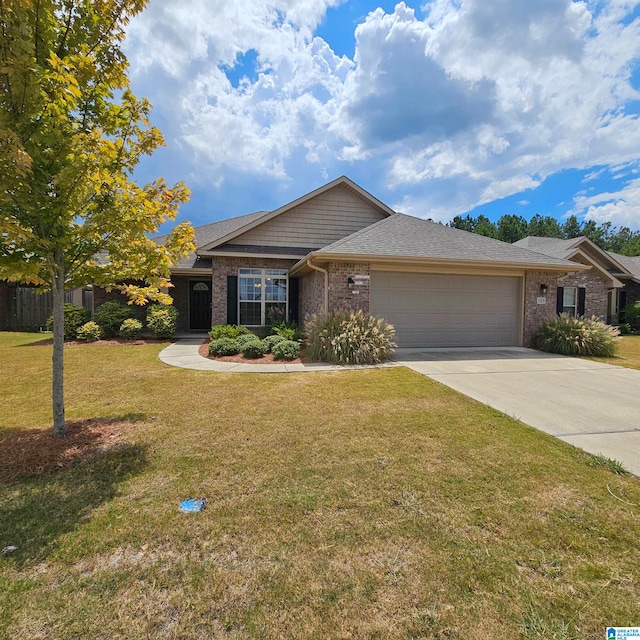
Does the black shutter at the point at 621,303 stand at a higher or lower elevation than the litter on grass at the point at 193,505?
higher

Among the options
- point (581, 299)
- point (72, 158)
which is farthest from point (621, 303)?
point (72, 158)

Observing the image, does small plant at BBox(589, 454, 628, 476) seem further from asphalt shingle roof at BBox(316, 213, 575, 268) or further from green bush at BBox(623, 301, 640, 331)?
green bush at BBox(623, 301, 640, 331)

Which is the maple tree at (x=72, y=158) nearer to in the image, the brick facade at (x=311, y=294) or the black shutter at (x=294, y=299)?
the brick facade at (x=311, y=294)

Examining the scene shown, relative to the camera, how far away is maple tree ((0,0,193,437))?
9.52 ft

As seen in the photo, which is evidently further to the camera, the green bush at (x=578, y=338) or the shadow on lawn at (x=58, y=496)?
the green bush at (x=578, y=338)

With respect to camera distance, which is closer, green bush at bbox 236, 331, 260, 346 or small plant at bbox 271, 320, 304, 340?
green bush at bbox 236, 331, 260, 346

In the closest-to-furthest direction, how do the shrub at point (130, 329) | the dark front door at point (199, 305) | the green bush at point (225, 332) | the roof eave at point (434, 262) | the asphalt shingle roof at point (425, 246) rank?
the roof eave at point (434, 262) < the asphalt shingle roof at point (425, 246) < the green bush at point (225, 332) < the shrub at point (130, 329) < the dark front door at point (199, 305)

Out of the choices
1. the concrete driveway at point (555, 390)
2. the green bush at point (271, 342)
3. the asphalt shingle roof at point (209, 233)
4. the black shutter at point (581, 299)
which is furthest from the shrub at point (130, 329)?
the black shutter at point (581, 299)

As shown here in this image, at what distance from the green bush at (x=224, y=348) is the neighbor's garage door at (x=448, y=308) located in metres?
4.42

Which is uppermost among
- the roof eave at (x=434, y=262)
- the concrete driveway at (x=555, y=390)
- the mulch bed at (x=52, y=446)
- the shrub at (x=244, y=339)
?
the roof eave at (x=434, y=262)

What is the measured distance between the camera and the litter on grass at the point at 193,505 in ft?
8.50

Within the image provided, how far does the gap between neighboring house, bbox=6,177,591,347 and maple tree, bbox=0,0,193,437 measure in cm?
539

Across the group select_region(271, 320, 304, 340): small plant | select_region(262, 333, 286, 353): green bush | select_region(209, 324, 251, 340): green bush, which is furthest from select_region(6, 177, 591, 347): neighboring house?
select_region(262, 333, 286, 353): green bush

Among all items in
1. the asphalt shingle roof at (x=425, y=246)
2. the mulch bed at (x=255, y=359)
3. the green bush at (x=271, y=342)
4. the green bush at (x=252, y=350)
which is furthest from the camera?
the green bush at (x=271, y=342)
